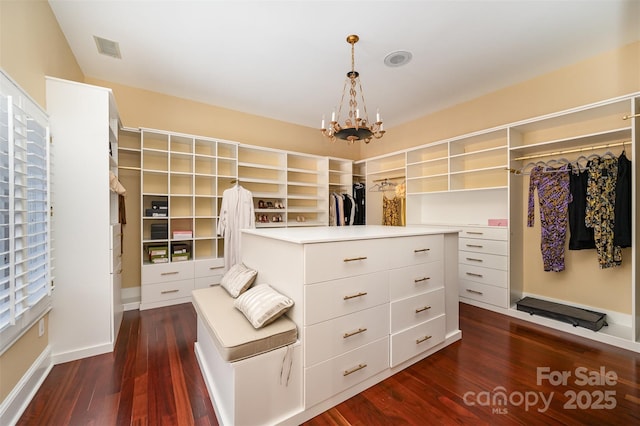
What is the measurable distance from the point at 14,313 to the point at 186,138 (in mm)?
2668

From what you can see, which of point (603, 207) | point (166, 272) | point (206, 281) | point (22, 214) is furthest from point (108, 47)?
point (603, 207)

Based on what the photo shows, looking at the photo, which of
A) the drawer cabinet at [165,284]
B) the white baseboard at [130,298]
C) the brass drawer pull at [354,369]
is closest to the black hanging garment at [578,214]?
the brass drawer pull at [354,369]

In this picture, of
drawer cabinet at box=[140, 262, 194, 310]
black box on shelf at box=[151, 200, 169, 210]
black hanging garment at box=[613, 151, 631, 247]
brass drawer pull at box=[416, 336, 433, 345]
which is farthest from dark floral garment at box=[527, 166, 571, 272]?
black box on shelf at box=[151, 200, 169, 210]

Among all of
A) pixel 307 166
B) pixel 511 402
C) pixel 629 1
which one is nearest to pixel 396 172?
pixel 307 166

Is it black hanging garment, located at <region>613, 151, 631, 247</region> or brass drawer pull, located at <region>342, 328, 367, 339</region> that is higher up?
black hanging garment, located at <region>613, 151, 631, 247</region>

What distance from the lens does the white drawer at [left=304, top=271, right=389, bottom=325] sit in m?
1.58

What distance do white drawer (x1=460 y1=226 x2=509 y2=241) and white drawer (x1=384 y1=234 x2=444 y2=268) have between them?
1.38 meters

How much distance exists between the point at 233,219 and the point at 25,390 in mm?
2476

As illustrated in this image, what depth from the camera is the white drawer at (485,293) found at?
3227mm

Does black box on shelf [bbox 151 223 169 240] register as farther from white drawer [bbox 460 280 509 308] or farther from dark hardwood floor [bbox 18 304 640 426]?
white drawer [bbox 460 280 509 308]

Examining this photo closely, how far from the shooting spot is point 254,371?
1.40m

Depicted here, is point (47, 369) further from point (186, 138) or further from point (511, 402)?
point (511, 402)

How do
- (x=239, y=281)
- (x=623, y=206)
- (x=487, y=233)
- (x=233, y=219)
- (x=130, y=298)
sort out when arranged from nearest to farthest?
(x=239, y=281)
(x=623, y=206)
(x=487, y=233)
(x=130, y=298)
(x=233, y=219)

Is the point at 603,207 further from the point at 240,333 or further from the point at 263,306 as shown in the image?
the point at 240,333
